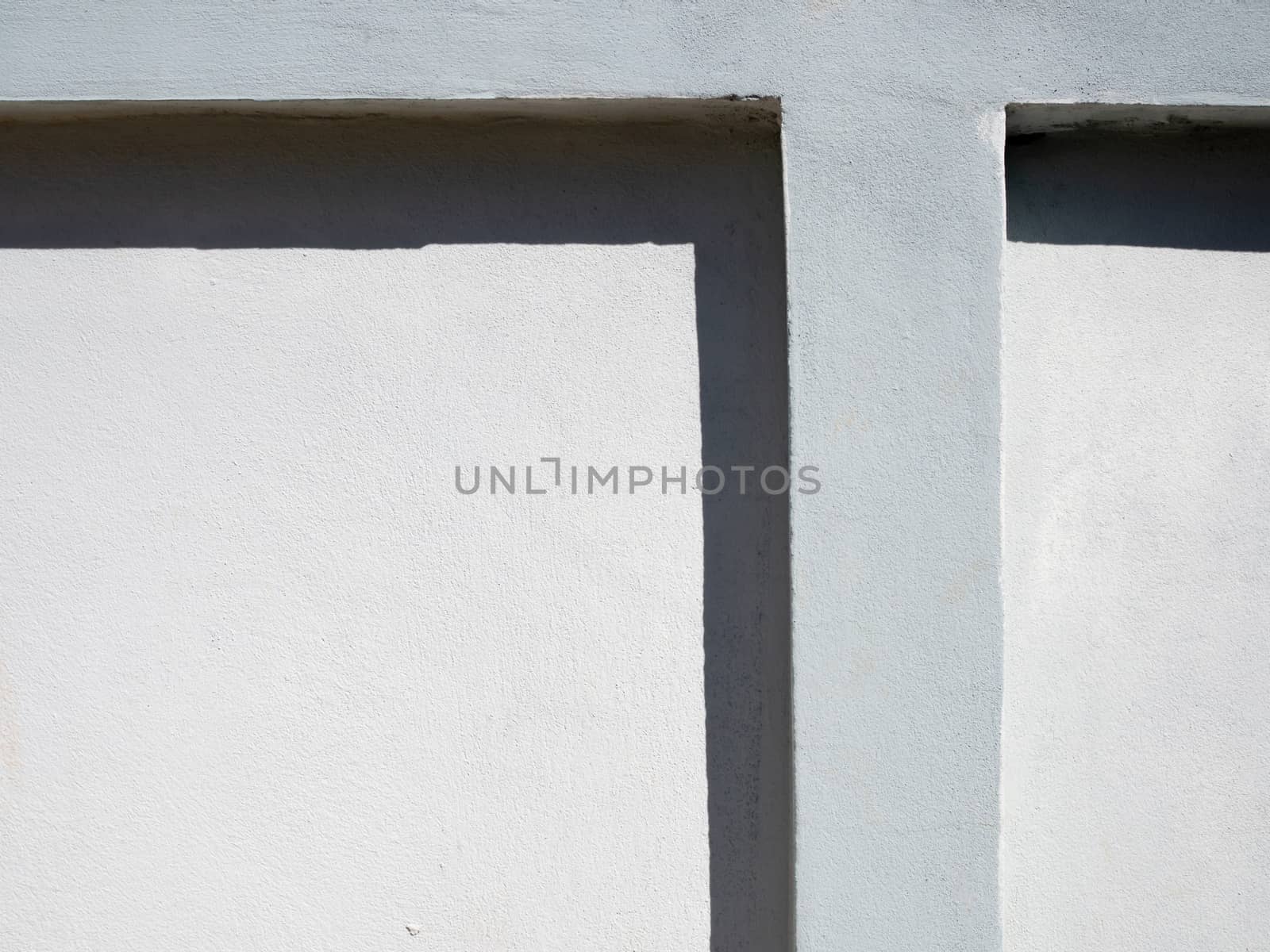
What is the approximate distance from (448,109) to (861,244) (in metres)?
0.86

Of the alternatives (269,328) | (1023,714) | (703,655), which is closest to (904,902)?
(1023,714)

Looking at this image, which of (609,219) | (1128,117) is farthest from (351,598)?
(1128,117)

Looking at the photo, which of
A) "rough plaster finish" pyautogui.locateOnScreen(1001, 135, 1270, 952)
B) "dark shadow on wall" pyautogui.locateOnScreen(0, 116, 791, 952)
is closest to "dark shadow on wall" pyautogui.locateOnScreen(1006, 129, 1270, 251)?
→ "rough plaster finish" pyautogui.locateOnScreen(1001, 135, 1270, 952)

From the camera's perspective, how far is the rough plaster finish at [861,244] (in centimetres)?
172

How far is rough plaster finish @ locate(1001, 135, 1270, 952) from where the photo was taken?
75.7 inches

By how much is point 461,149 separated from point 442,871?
152 cm

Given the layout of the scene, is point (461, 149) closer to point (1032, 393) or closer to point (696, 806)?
point (1032, 393)

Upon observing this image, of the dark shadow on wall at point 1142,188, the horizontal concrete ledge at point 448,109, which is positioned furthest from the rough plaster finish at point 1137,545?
the horizontal concrete ledge at point 448,109

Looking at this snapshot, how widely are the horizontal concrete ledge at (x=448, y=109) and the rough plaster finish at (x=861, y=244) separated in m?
0.02

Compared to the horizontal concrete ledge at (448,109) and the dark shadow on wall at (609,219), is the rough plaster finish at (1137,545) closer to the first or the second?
the dark shadow on wall at (609,219)

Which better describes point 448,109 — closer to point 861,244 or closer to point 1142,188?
point 861,244

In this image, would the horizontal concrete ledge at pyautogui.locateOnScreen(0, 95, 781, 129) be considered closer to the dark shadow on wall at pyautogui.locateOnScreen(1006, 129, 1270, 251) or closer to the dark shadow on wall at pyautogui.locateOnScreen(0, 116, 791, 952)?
the dark shadow on wall at pyautogui.locateOnScreen(0, 116, 791, 952)

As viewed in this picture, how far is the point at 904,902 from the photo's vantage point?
5.71ft

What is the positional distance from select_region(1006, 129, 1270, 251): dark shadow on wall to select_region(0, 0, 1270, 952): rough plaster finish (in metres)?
0.21
